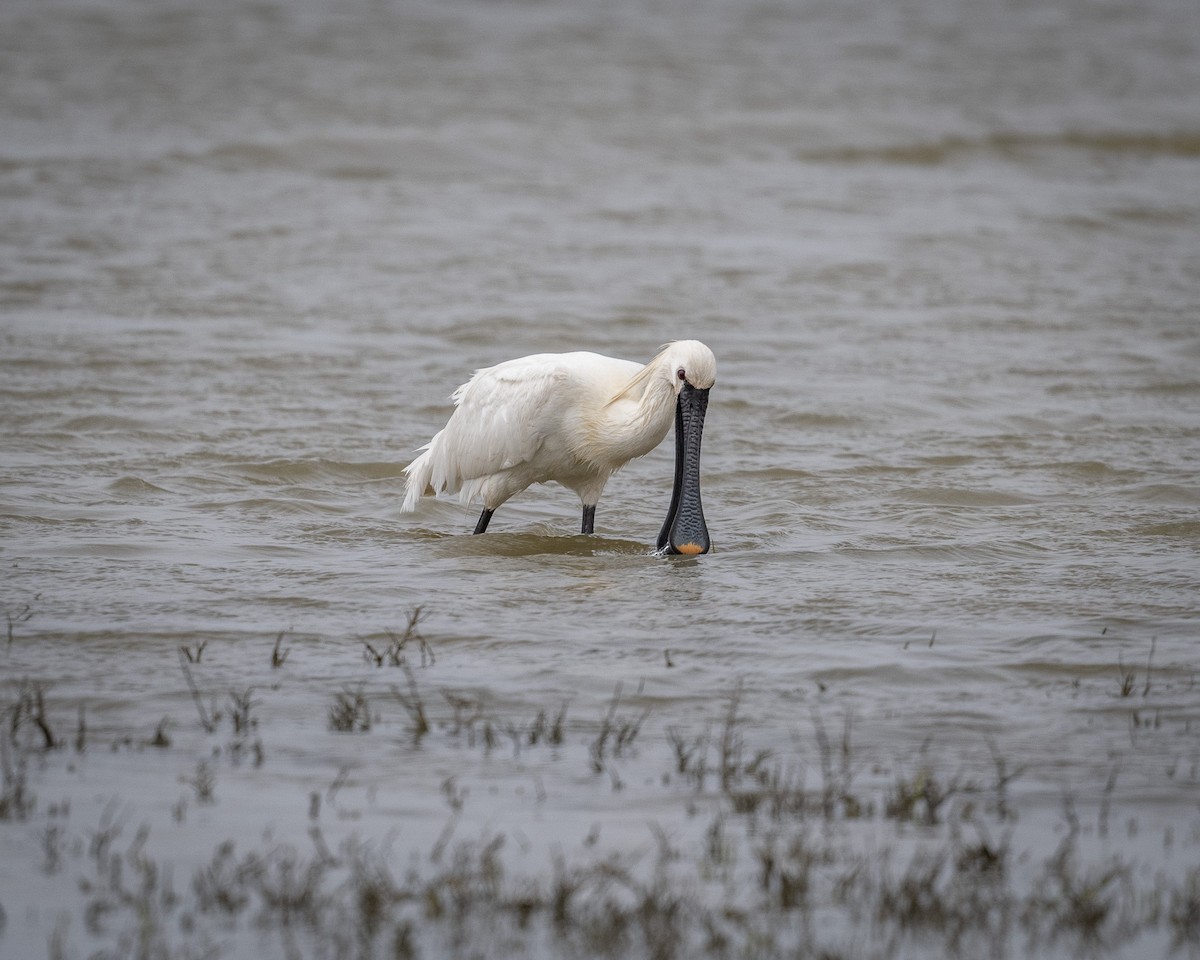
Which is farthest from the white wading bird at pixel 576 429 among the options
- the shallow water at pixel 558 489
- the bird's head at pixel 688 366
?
the shallow water at pixel 558 489

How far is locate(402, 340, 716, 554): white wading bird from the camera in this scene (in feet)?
28.9

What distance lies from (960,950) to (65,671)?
3.51 metres

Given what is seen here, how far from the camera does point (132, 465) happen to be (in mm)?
10914

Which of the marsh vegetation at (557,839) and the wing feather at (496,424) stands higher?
the wing feather at (496,424)

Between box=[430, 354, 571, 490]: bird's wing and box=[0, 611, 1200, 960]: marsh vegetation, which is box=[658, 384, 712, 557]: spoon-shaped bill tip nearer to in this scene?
box=[430, 354, 571, 490]: bird's wing

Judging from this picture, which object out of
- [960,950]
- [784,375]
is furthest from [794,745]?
[784,375]

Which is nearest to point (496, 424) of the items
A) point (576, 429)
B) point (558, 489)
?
point (576, 429)

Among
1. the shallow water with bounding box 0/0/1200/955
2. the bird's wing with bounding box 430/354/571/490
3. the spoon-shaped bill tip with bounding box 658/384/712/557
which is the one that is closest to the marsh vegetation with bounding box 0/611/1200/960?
the shallow water with bounding box 0/0/1200/955

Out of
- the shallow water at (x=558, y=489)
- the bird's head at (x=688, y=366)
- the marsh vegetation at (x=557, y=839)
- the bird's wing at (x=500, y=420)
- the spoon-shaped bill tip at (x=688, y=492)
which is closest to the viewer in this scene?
the marsh vegetation at (x=557, y=839)

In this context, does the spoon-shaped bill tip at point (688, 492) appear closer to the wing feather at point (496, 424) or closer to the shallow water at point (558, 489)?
the shallow water at point (558, 489)

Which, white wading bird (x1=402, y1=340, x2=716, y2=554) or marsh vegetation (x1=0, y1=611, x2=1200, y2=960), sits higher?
white wading bird (x1=402, y1=340, x2=716, y2=554)

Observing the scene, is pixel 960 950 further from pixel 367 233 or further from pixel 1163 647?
pixel 367 233

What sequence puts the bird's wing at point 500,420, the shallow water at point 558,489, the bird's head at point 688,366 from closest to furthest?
the shallow water at point 558,489, the bird's head at point 688,366, the bird's wing at point 500,420

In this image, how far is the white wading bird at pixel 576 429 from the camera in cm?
880
